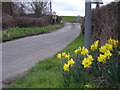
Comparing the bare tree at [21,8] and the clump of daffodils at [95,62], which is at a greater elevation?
the bare tree at [21,8]

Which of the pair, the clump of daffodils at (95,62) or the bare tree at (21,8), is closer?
the clump of daffodils at (95,62)

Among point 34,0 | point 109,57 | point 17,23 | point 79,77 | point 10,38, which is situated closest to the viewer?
point 109,57

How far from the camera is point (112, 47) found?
4.48 meters

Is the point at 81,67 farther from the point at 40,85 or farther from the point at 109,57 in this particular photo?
the point at 40,85

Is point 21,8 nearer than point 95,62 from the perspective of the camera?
No

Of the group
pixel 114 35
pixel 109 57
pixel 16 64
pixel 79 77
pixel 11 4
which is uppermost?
pixel 11 4

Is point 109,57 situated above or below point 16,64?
above

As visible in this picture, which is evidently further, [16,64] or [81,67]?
[16,64]

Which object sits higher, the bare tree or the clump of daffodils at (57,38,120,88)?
the bare tree

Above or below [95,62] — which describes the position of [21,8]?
above

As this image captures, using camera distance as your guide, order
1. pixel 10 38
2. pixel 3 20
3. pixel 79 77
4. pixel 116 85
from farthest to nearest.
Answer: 1. pixel 3 20
2. pixel 10 38
3. pixel 79 77
4. pixel 116 85

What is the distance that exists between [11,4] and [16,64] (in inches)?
957

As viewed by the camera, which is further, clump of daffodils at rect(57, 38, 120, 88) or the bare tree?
the bare tree

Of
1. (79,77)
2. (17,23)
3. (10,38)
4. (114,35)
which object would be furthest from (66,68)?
(17,23)
